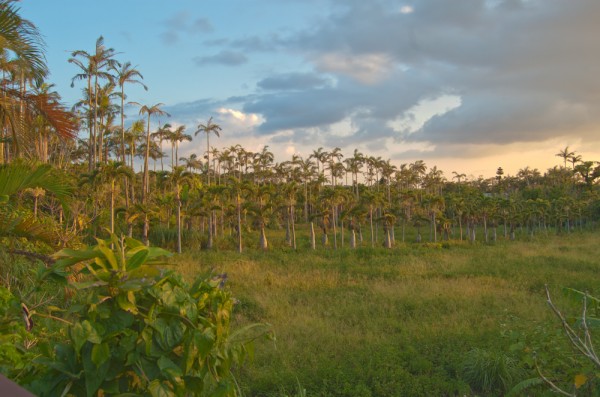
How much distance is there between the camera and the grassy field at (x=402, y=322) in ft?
29.7

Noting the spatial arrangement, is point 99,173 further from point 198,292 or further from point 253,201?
point 198,292

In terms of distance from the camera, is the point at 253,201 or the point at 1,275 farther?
the point at 253,201

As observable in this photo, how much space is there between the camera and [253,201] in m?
45.6

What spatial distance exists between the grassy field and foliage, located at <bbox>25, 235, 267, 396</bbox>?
47 centimetres

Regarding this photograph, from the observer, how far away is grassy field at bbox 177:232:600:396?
905 centimetres

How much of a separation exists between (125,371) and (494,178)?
10697 centimetres

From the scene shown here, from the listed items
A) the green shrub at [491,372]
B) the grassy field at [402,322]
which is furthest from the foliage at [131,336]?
the green shrub at [491,372]

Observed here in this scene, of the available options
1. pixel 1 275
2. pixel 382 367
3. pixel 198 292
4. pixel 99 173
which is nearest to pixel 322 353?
pixel 382 367

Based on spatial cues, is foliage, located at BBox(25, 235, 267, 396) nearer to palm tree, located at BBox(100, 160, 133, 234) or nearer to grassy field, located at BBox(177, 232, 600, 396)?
grassy field, located at BBox(177, 232, 600, 396)

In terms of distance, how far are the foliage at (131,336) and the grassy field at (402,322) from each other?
1.56 feet

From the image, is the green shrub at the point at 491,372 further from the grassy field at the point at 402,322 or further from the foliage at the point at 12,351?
the foliage at the point at 12,351

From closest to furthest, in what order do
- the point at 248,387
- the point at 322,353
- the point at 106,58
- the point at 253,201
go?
1. the point at 248,387
2. the point at 322,353
3. the point at 106,58
4. the point at 253,201

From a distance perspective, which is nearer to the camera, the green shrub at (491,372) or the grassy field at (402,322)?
the grassy field at (402,322)

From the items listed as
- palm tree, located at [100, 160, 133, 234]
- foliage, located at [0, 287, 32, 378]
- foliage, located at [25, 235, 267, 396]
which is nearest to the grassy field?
foliage, located at [25, 235, 267, 396]
